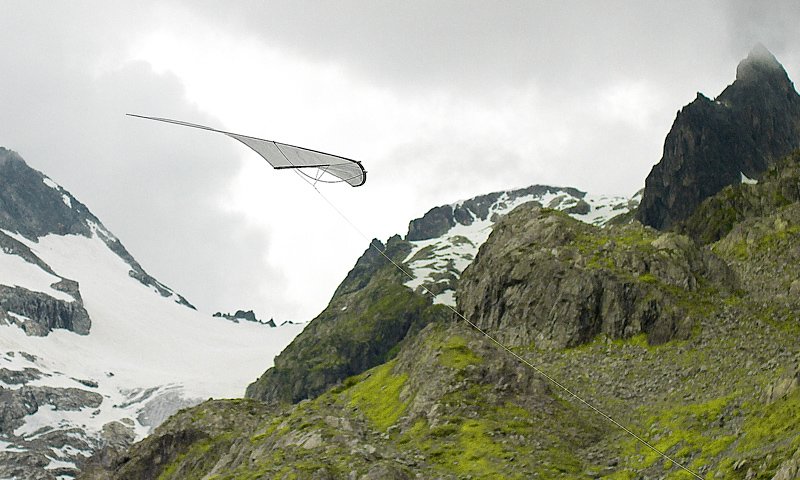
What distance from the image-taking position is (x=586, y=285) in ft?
313

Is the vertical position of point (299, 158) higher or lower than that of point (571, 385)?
higher

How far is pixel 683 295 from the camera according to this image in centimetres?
8831

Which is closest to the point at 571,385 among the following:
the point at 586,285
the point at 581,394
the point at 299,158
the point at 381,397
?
the point at 581,394

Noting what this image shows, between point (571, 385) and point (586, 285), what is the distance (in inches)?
824

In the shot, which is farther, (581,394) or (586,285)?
(586,285)

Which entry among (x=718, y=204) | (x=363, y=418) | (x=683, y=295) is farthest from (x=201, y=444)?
(x=718, y=204)

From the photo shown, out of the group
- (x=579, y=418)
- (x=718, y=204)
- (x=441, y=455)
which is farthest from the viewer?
(x=718, y=204)

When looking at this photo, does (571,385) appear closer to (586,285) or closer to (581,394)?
(581,394)

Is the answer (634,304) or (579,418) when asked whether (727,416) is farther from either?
(634,304)

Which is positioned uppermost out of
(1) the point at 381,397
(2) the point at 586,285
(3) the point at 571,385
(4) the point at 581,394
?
(2) the point at 586,285

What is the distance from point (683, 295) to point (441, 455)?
128 feet

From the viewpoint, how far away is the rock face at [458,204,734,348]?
88.4 m

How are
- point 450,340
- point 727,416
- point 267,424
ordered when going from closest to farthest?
point 727,416 → point 450,340 → point 267,424

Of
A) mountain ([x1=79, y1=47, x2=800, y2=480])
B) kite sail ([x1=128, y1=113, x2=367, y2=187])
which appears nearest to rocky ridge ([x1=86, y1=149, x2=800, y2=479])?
mountain ([x1=79, y1=47, x2=800, y2=480])
